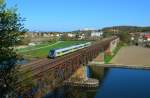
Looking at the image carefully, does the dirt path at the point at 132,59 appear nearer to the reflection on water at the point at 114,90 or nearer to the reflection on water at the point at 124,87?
the reflection on water at the point at 114,90

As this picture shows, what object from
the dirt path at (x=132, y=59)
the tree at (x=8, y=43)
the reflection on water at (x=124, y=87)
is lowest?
the dirt path at (x=132, y=59)

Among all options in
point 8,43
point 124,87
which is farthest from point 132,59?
point 8,43

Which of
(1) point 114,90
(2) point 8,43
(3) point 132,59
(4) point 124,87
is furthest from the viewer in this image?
(3) point 132,59

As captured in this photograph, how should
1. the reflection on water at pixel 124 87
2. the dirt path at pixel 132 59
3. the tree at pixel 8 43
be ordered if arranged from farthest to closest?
the dirt path at pixel 132 59 → the reflection on water at pixel 124 87 → the tree at pixel 8 43

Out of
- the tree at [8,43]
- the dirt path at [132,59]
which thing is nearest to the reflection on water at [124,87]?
the dirt path at [132,59]

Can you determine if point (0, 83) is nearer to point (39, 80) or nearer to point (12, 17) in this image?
point (12, 17)

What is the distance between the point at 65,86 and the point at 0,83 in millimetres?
44882

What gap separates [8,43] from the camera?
1412cm

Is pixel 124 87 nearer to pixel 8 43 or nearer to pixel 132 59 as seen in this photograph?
pixel 8 43

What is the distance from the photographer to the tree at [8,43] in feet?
45.8

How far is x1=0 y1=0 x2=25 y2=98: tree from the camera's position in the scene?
13961 millimetres

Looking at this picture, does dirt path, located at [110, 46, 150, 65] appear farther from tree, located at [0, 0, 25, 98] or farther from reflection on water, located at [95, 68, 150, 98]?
tree, located at [0, 0, 25, 98]

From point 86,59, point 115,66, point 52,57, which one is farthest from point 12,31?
point 115,66

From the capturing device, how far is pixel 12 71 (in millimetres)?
14633
